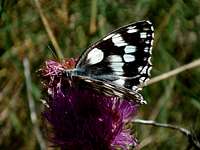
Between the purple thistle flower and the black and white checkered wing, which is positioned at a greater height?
the black and white checkered wing

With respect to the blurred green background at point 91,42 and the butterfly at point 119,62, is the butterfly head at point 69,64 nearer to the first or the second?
the butterfly at point 119,62

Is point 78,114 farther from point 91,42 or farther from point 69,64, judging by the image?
point 91,42

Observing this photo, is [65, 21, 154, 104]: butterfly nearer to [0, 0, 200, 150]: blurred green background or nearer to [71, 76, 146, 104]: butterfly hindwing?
[71, 76, 146, 104]: butterfly hindwing

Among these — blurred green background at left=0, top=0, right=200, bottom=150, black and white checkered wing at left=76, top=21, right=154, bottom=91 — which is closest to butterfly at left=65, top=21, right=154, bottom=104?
black and white checkered wing at left=76, top=21, right=154, bottom=91

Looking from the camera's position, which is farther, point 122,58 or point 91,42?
point 91,42

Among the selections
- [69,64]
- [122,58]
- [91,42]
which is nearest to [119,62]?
[122,58]

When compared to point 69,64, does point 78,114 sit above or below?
below

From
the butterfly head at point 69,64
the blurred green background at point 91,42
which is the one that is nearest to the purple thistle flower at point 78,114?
the butterfly head at point 69,64
